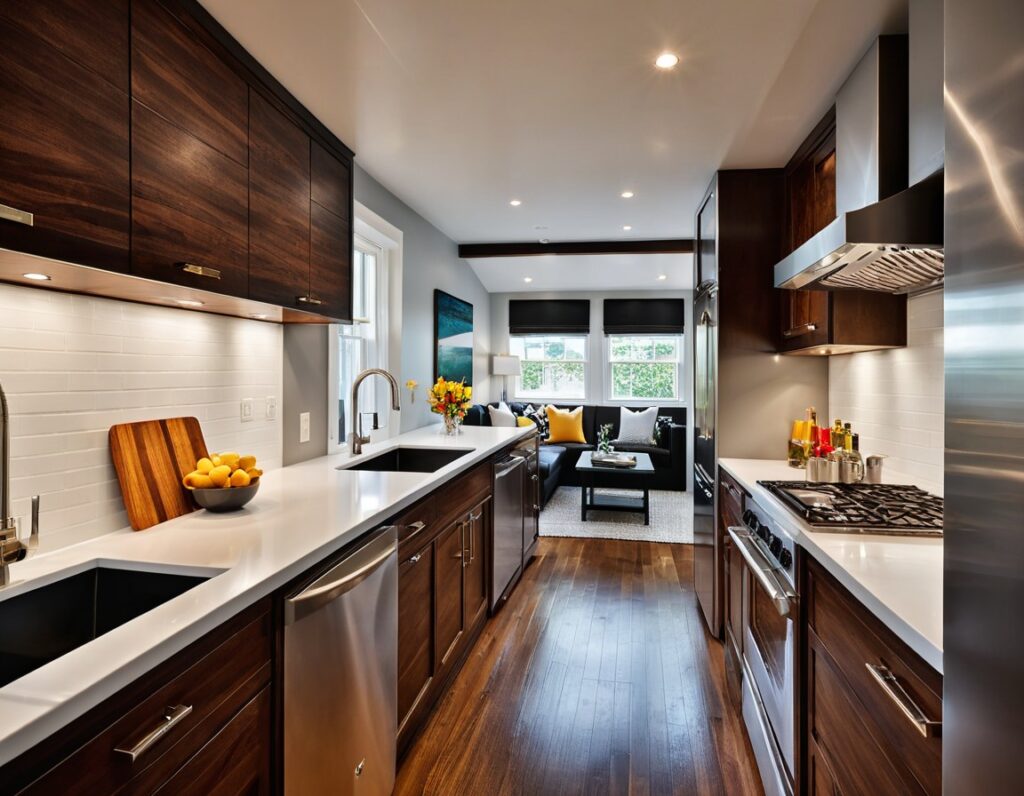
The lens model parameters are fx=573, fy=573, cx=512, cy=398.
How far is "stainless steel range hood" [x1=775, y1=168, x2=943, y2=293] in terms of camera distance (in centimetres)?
138

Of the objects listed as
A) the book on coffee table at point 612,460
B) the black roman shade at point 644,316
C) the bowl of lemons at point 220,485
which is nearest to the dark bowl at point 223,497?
the bowl of lemons at point 220,485

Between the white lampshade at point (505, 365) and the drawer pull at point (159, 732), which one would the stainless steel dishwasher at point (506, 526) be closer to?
the drawer pull at point (159, 732)

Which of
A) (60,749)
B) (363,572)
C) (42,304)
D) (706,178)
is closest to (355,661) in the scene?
(363,572)

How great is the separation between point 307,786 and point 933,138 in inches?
85.7

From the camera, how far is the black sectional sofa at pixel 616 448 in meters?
6.02

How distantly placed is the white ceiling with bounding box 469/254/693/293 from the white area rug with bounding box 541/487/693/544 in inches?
97.4

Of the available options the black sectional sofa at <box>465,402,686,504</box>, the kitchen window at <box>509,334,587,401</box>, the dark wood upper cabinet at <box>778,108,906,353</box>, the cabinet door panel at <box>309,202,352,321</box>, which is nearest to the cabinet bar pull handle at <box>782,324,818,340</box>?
the dark wood upper cabinet at <box>778,108,906,353</box>

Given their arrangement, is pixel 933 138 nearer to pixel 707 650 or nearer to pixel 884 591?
pixel 884 591

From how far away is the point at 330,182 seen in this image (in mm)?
2379

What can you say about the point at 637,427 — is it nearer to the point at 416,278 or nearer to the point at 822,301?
the point at 416,278

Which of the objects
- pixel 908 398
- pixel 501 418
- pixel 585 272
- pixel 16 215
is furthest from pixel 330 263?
pixel 585 272

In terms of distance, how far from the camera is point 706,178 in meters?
3.31

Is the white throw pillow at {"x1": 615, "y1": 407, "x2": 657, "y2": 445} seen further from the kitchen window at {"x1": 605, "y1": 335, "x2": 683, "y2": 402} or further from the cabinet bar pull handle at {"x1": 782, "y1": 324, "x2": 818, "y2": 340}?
the cabinet bar pull handle at {"x1": 782, "y1": 324, "x2": 818, "y2": 340}

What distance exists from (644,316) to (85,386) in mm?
6343
